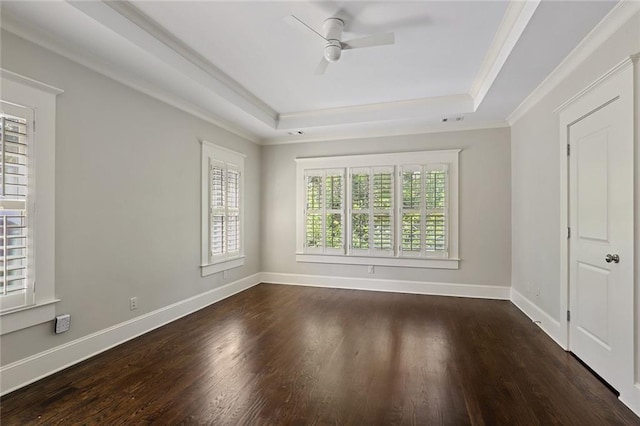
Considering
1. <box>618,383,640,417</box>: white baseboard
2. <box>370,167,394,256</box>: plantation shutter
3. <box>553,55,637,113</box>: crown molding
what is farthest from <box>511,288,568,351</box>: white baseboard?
<box>553,55,637,113</box>: crown molding

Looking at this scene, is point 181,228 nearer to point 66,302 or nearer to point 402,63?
point 66,302

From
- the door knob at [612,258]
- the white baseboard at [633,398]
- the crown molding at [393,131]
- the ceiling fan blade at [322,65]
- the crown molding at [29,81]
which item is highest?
the ceiling fan blade at [322,65]

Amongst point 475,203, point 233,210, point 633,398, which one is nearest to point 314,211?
point 233,210

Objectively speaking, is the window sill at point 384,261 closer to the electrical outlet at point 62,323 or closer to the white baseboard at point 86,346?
the white baseboard at point 86,346

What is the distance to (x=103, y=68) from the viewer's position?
288cm

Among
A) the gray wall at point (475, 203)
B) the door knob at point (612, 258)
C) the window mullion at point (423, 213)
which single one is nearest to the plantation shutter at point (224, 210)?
the gray wall at point (475, 203)

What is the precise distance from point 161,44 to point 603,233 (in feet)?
13.0

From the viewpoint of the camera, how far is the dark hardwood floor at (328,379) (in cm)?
199

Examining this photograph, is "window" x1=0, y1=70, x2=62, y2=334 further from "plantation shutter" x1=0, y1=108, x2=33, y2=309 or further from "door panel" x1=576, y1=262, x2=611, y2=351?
"door panel" x1=576, y1=262, x2=611, y2=351

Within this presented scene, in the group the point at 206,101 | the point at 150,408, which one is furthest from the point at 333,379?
the point at 206,101

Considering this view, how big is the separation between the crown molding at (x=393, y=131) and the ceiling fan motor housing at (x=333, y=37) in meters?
2.36

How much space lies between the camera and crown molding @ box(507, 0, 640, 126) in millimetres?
2065

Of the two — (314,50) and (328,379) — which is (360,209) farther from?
(328,379)

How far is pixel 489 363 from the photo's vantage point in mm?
2672
